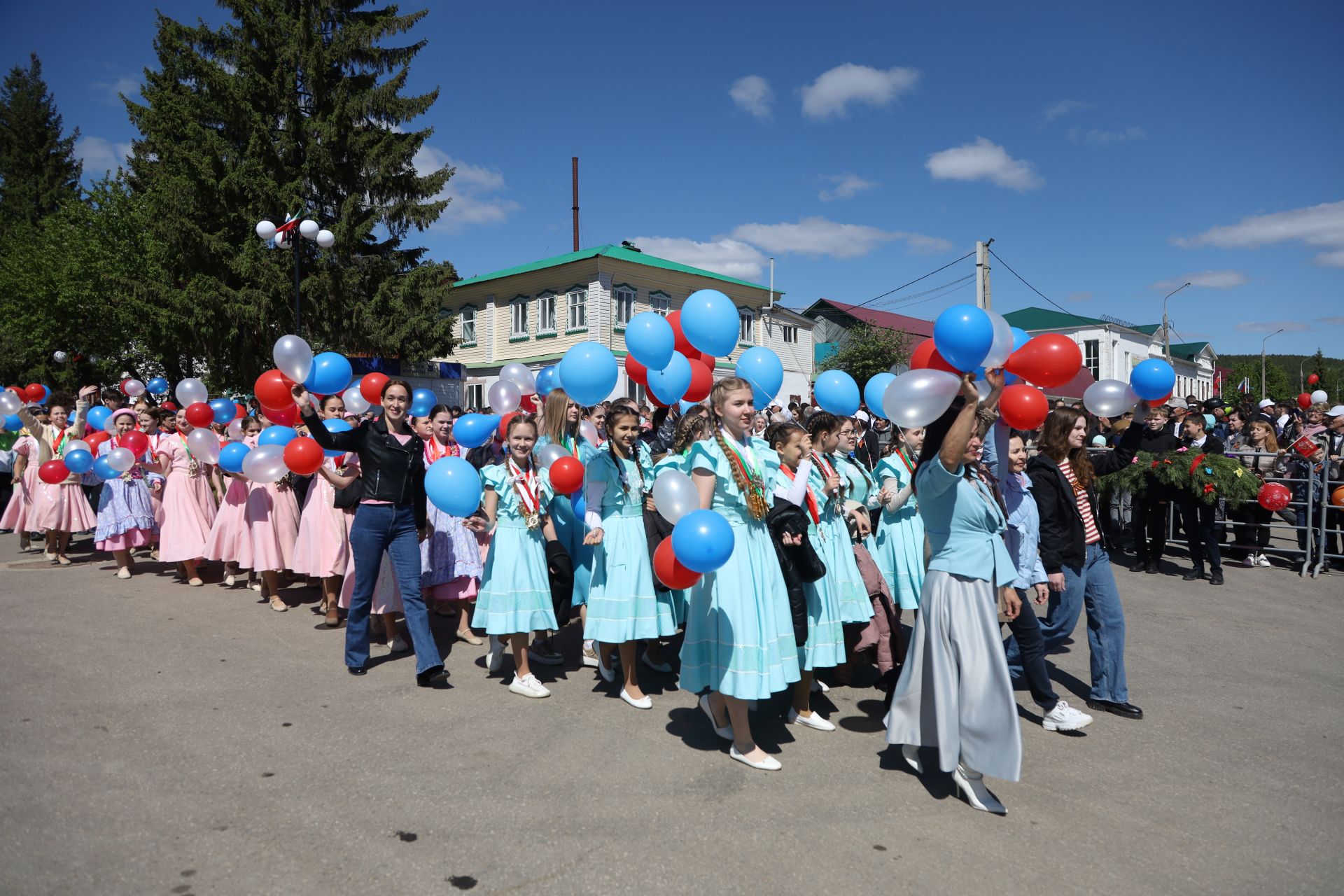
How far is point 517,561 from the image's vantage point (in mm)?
5203

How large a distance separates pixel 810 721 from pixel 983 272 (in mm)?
19077

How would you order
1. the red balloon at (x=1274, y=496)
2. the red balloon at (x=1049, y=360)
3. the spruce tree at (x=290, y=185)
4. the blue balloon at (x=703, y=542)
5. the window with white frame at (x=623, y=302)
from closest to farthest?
the blue balloon at (x=703, y=542) < the red balloon at (x=1049, y=360) < the red balloon at (x=1274, y=496) < the spruce tree at (x=290, y=185) < the window with white frame at (x=623, y=302)

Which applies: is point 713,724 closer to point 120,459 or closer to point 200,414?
point 200,414

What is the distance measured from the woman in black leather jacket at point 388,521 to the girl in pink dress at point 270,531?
269cm

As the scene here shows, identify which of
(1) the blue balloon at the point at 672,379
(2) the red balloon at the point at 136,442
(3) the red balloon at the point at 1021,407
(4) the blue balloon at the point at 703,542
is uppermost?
(1) the blue balloon at the point at 672,379

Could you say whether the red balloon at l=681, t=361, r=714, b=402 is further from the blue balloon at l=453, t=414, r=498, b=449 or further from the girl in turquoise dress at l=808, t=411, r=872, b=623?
the blue balloon at l=453, t=414, r=498, b=449

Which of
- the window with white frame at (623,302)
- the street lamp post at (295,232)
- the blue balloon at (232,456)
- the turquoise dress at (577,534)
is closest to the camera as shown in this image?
the turquoise dress at (577,534)

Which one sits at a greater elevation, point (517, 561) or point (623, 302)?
point (623, 302)

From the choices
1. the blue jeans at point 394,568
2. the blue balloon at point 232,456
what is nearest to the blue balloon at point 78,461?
the blue balloon at point 232,456

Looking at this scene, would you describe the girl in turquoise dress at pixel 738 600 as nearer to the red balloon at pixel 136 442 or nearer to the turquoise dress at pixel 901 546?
the turquoise dress at pixel 901 546

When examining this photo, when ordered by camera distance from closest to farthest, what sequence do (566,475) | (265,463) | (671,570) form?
(671,570)
(566,475)
(265,463)

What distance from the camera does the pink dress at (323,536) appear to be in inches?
277

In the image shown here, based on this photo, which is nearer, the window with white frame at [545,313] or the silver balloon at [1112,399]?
the silver balloon at [1112,399]

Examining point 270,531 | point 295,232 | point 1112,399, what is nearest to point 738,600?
point 1112,399
